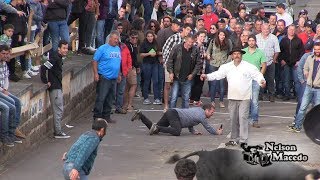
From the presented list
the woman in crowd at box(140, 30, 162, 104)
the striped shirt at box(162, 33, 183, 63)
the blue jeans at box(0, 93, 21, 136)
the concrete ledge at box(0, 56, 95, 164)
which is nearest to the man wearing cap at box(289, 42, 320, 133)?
the striped shirt at box(162, 33, 183, 63)

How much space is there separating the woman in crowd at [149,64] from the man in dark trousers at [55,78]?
4374mm

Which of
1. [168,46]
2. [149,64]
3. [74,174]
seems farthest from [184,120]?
[74,174]

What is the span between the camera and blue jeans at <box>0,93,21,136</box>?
15.8 meters

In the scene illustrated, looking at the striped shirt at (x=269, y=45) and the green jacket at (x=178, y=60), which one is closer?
the green jacket at (x=178, y=60)

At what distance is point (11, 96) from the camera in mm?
16047

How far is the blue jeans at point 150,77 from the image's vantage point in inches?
881

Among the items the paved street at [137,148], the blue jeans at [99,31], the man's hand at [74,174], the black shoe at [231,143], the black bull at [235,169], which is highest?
the blue jeans at [99,31]

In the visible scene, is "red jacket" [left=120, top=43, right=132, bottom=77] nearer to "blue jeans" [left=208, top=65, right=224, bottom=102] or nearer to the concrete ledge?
the concrete ledge

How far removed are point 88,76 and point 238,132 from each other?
461 cm

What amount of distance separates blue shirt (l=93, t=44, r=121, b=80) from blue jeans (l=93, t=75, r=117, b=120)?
114mm

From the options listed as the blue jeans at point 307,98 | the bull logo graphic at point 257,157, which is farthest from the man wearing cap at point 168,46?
the bull logo graphic at point 257,157

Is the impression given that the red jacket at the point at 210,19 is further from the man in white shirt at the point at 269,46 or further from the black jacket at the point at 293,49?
the man in white shirt at the point at 269,46

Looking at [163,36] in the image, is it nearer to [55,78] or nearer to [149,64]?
[149,64]

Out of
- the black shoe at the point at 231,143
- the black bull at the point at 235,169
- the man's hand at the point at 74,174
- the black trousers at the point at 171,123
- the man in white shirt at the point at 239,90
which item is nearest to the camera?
the black bull at the point at 235,169
